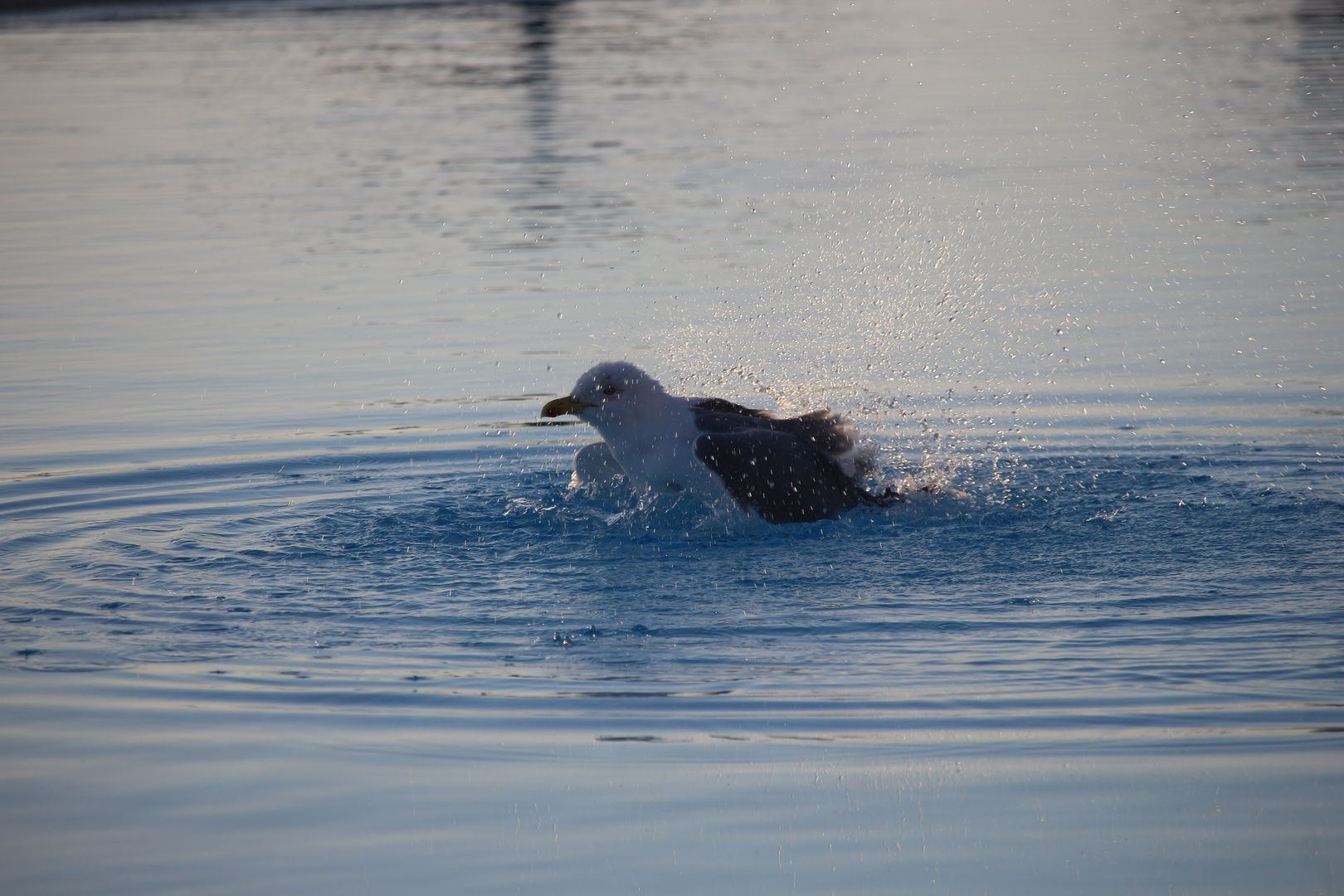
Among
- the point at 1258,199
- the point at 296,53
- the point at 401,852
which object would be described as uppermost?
the point at 296,53

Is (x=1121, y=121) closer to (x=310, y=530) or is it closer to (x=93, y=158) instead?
(x=93, y=158)

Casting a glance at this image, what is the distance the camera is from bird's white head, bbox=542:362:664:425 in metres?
9.22

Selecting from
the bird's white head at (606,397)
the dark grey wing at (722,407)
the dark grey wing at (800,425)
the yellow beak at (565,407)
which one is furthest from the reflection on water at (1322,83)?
the yellow beak at (565,407)

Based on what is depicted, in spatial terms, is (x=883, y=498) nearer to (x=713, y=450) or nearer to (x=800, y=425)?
(x=800, y=425)

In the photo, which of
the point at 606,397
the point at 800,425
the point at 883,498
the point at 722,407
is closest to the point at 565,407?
the point at 606,397

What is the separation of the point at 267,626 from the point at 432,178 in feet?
48.4

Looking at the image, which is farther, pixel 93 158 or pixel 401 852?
pixel 93 158

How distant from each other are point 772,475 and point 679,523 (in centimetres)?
63

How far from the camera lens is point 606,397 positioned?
9281mm

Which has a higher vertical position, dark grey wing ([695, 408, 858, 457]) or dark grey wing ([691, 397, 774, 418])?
dark grey wing ([691, 397, 774, 418])

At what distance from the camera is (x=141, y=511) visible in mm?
9461

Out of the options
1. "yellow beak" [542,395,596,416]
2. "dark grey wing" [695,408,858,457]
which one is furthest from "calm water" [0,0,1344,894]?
"yellow beak" [542,395,596,416]

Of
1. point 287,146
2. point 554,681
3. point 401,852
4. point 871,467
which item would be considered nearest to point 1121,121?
point 287,146

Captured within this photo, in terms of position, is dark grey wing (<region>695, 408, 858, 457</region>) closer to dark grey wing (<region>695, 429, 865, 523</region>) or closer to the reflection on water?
dark grey wing (<region>695, 429, 865, 523</region>)
